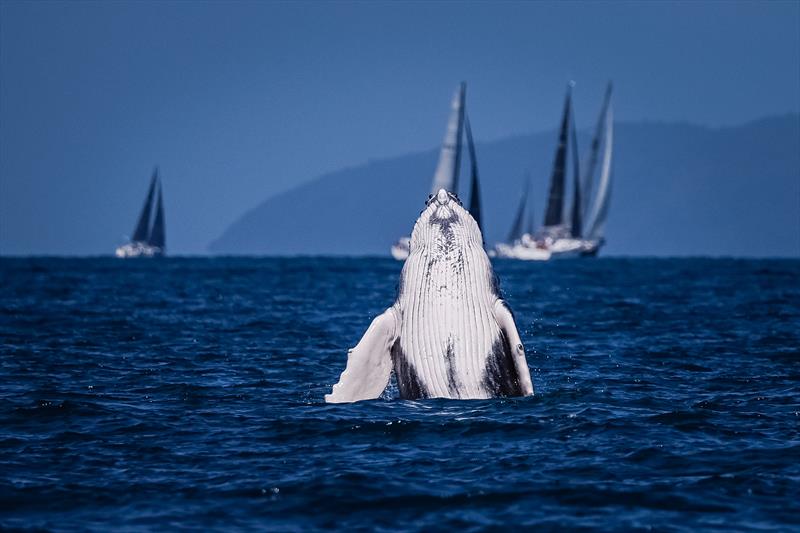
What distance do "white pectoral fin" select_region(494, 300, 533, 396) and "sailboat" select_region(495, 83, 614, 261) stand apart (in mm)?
102535

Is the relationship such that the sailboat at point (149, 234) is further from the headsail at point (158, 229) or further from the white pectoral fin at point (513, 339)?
the white pectoral fin at point (513, 339)

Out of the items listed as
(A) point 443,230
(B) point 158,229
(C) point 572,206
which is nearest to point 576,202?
(C) point 572,206

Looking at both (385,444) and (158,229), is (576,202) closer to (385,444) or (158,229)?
(158,229)

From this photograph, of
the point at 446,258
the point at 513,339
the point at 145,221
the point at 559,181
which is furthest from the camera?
the point at 145,221

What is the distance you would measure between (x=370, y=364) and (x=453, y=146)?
299 feet

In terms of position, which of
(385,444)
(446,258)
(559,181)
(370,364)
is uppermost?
(559,181)

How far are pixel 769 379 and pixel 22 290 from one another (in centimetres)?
3675

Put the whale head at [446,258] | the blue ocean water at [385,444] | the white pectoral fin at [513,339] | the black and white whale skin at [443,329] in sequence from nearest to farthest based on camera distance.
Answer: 1. the blue ocean water at [385,444]
2. the white pectoral fin at [513,339]
3. the black and white whale skin at [443,329]
4. the whale head at [446,258]

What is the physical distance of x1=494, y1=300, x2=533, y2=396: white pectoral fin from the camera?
1165 centimetres

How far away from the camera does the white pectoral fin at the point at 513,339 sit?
1165 centimetres

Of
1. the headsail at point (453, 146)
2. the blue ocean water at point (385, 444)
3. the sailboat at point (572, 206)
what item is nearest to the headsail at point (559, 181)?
the sailboat at point (572, 206)

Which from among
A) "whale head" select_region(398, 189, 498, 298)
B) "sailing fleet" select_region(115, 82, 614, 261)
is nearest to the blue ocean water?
"whale head" select_region(398, 189, 498, 298)

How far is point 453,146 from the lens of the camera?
10231 centimetres

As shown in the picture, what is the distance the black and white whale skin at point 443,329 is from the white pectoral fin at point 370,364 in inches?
0.4
